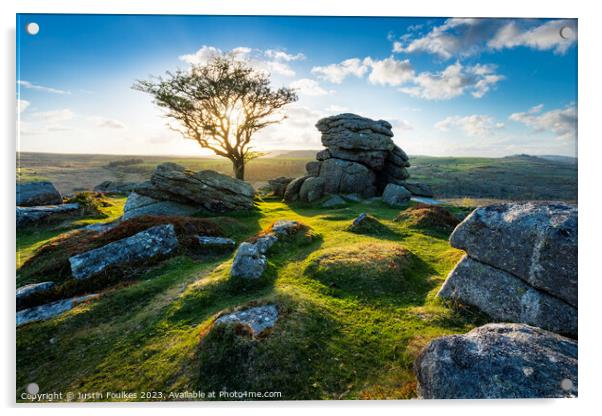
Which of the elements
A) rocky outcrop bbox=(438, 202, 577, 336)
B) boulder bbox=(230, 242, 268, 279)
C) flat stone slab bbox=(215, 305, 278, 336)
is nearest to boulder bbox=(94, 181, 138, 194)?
boulder bbox=(230, 242, 268, 279)

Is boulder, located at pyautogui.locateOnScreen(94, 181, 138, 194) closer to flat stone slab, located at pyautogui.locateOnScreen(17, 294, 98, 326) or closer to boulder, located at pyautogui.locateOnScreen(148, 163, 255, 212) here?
boulder, located at pyautogui.locateOnScreen(148, 163, 255, 212)

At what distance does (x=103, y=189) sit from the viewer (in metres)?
42.9

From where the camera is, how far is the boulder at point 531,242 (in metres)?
6.73

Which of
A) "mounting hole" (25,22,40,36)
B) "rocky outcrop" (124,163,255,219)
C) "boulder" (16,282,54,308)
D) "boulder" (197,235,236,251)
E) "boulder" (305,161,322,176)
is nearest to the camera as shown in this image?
"mounting hole" (25,22,40,36)

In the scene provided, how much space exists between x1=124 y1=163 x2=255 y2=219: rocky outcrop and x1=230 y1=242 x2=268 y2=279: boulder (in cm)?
1267

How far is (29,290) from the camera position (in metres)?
8.91

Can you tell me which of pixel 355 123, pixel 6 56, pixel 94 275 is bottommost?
pixel 94 275

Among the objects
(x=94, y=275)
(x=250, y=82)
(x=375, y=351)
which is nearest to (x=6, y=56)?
(x=94, y=275)

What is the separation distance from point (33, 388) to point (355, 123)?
33937 millimetres

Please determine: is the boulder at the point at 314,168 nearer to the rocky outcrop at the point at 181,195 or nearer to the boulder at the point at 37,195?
the rocky outcrop at the point at 181,195

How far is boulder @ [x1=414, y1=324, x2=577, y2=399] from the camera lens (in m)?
5.05

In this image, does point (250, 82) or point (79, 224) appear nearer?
point (79, 224)

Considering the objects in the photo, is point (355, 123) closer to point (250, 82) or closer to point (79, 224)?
point (250, 82)
